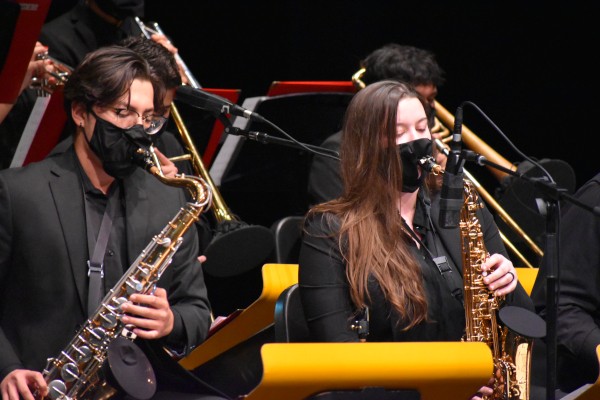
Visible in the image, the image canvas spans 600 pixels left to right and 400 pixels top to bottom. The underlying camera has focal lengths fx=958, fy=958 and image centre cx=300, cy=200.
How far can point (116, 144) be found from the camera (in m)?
2.87

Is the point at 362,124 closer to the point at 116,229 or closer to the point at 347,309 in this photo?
the point at 347,309

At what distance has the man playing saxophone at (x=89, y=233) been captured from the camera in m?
2.76

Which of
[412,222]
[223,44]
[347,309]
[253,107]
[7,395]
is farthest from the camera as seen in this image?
[223,44]

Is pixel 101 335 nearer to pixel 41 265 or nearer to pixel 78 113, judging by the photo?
pixel 41 265

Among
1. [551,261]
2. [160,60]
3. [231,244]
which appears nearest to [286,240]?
[231,244]

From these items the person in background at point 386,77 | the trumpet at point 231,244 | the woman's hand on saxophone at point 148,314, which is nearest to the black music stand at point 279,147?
the person in background at point 386,77

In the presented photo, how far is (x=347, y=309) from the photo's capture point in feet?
9.08

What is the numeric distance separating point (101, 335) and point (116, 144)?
1.86 ft

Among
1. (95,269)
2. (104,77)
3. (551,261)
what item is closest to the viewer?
(551,261)

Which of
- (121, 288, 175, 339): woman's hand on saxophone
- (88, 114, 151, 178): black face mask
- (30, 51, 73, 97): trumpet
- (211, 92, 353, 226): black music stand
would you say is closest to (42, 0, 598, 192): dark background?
(211, 92, 353, 226): black music stand

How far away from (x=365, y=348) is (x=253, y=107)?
2260 mm

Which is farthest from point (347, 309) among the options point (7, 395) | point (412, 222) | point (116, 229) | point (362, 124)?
point (7, 395)

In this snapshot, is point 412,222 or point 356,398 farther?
point 412,222

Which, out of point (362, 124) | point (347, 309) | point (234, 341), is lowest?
point (234, 341)
